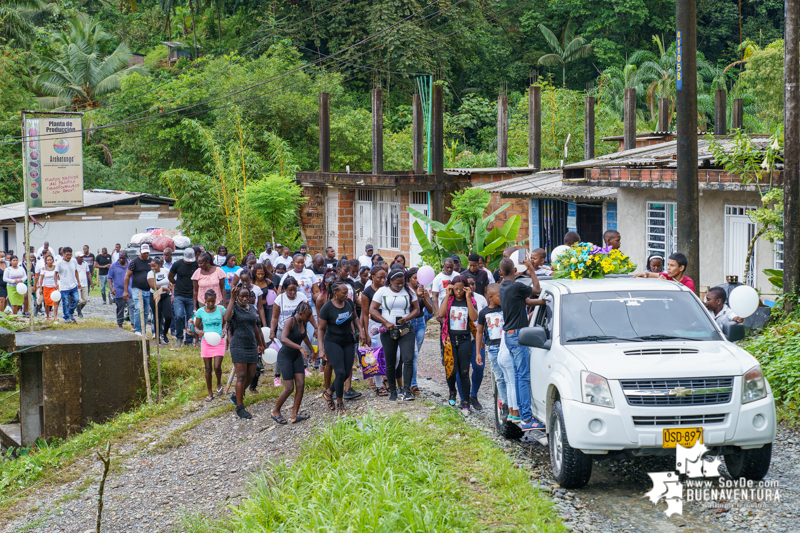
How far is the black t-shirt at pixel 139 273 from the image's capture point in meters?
14.6

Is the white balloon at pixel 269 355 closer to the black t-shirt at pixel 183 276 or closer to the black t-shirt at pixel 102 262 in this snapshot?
the black t-shirt at pixel 183 276

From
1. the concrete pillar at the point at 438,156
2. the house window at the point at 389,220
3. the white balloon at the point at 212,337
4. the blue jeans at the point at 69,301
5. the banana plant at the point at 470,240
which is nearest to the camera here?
the white balloon at the point at 212,337

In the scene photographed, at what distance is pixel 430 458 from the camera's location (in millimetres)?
7266

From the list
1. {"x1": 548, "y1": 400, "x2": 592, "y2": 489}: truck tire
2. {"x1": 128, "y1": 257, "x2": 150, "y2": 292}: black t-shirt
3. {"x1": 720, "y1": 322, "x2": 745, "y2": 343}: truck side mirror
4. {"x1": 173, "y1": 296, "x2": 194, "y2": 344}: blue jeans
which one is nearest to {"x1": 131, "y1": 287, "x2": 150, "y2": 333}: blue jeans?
{"x1": 128, "y1": 257, "x2": 150, "y2": 292}: black t-shirt

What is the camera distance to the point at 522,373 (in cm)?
801

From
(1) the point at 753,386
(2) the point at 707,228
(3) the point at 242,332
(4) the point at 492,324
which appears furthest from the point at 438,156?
(1) the point at 753,386

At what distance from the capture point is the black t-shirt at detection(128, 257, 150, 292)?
14.6 m

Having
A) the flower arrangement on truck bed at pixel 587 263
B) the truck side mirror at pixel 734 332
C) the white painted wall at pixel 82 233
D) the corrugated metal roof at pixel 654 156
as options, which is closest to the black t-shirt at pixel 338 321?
the flower arrangement on truck bed at pixel 587 263

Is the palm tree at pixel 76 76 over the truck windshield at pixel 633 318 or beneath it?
over

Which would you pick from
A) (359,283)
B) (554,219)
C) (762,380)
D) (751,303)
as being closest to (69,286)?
(359,283)

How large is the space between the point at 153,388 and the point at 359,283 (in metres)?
4.68

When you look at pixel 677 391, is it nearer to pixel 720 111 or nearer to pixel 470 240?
pixel 470 240

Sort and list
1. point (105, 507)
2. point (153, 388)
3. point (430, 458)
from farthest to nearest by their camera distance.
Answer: point (153, 388)
point (105, 507)
point (430, 458)

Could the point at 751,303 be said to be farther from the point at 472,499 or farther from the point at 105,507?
the point at 105,507
